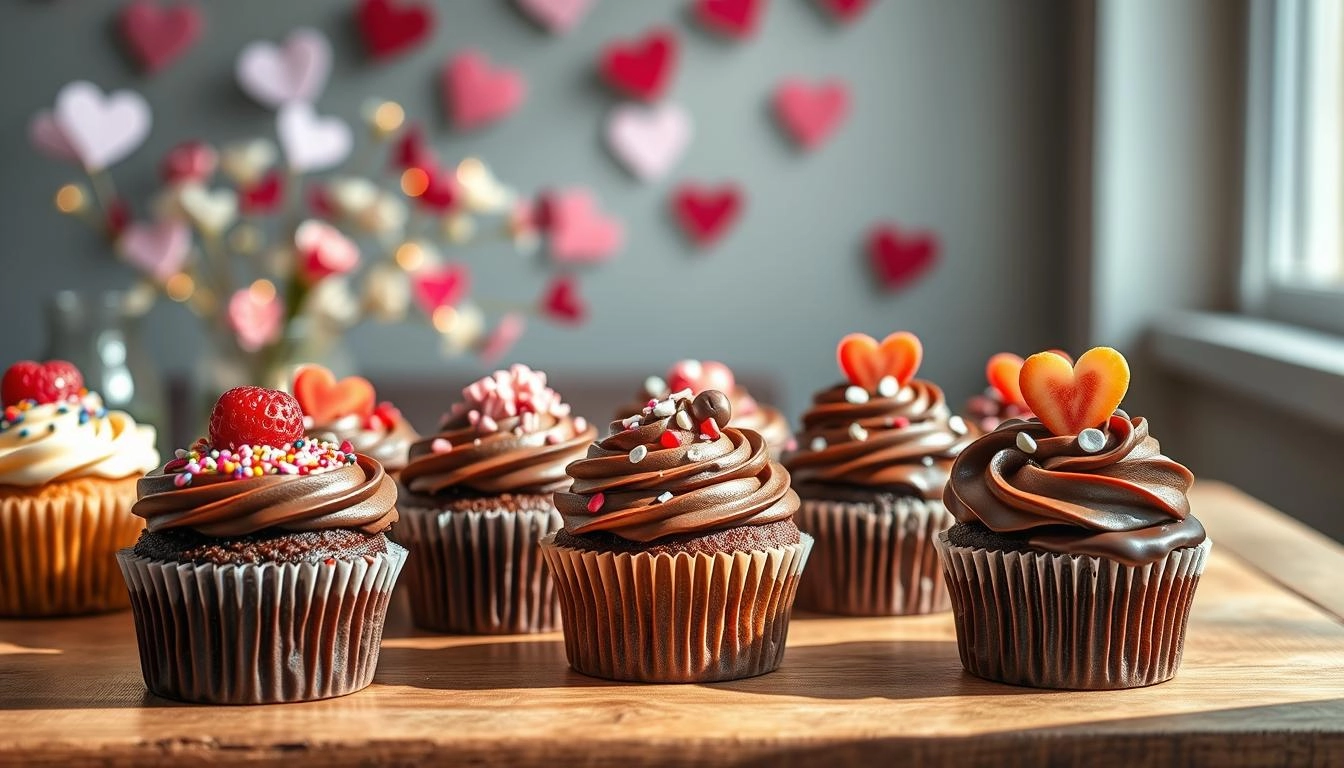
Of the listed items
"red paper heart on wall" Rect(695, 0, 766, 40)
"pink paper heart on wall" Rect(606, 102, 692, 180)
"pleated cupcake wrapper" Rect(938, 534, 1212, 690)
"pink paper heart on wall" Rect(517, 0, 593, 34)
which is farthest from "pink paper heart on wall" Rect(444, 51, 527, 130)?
"pleated cupcake wrapper" Rect(938, 534, 1212, 690)

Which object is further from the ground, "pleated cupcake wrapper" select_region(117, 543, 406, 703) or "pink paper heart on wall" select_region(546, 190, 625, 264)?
"pink paper heart on wall" select_region(546, 190, 625, 264)

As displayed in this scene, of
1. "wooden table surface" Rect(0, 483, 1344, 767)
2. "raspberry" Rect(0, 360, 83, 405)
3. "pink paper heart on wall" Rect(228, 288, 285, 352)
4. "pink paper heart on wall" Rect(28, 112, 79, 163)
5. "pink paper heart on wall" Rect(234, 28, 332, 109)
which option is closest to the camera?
"wooden table surface" Rect(0, 483, 1344, 767)

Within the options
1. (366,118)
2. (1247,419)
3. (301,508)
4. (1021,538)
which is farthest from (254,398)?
(366,118)

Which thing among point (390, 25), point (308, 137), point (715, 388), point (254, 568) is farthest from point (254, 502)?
point (390, 25)

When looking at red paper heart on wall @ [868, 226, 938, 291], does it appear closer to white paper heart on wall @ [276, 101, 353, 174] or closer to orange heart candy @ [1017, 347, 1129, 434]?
white paper heart on wall @ [276, 101, 353, 174]

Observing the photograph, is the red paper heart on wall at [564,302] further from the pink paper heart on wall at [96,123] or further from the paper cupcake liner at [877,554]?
the paper cupcake liner at [877,554]

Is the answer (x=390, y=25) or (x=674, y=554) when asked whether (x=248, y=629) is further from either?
(x=390, y=25)

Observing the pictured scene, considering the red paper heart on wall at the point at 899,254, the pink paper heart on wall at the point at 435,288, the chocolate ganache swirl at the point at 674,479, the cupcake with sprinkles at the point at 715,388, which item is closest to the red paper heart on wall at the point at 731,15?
the red paper heart on wall at the point at 899,254
